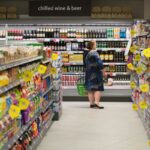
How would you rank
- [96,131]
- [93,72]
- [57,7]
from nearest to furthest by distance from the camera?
[96,131] < [93,72] < [57,7]

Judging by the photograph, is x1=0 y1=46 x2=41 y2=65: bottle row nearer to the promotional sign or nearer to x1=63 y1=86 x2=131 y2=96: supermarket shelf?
x1=63 y1=86 x2=131 y2=96: supermarket shelf

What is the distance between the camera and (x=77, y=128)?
329 inches

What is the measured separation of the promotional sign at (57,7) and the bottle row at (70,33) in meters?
0.47

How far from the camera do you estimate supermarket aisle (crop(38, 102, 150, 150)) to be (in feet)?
22.9

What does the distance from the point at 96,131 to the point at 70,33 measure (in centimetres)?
473

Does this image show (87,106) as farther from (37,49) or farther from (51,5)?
(37,49)

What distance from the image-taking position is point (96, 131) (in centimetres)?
807

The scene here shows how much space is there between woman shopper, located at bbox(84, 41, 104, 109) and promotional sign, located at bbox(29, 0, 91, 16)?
1945mm

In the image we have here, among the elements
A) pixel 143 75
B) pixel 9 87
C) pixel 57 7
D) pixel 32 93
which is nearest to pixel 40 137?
pixel 32 93

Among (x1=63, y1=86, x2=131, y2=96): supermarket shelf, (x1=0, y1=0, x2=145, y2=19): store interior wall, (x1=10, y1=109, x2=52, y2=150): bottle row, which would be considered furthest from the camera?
(x1=0, y1=0, x2=145, y2=19): store interior wall

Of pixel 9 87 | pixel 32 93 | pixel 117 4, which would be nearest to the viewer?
pixel 9 87

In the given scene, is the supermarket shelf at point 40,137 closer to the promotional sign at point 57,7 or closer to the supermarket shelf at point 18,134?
the supermarket shelf at point 18,134

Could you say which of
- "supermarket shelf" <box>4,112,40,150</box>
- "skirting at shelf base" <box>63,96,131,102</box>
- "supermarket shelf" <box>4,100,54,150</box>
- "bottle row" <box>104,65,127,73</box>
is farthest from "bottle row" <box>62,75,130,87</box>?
"supermarket shelf" <box>4,112,40,150</box>

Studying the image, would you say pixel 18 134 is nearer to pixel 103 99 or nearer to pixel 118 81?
pixel 103 99
